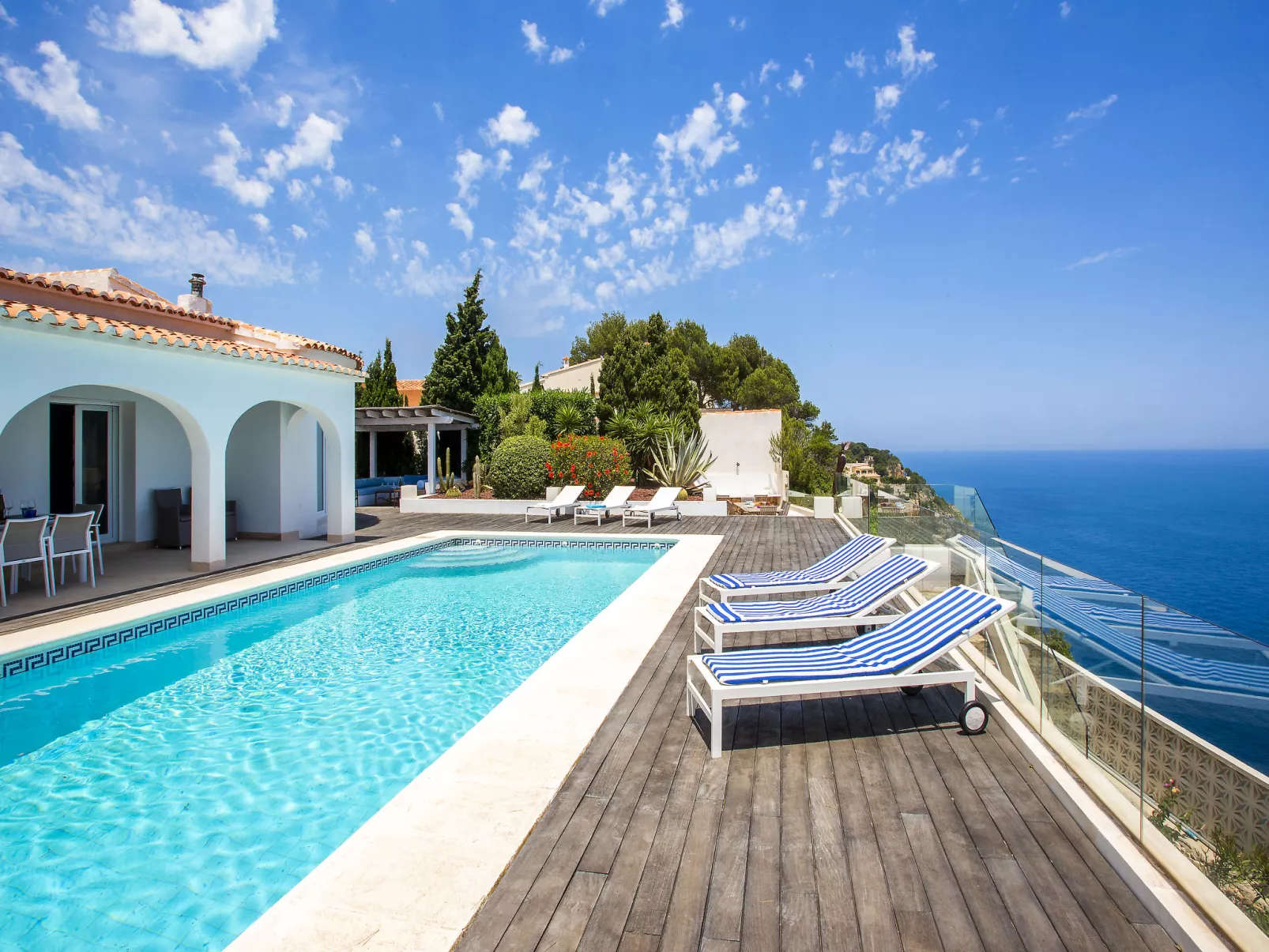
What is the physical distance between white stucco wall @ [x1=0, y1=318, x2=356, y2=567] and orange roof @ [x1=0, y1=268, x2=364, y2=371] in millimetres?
329

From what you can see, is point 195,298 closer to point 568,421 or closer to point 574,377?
point 568,421

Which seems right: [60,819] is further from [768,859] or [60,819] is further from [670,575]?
[670,575]

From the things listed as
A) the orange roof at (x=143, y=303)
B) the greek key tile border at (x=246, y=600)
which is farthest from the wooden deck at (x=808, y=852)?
the orange roof at (x=143, y=303)

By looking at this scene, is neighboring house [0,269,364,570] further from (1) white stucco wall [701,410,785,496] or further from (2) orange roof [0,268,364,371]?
(1) white stucco wall [701,410,785,496]

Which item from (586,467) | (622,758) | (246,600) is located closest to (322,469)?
(246,600)

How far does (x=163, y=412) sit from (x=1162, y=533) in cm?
8192

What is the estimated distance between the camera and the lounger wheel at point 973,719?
4.07 meters

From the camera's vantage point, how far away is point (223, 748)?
4.57 meters

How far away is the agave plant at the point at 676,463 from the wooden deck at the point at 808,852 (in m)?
15.7

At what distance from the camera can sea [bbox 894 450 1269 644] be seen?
36.0 metres

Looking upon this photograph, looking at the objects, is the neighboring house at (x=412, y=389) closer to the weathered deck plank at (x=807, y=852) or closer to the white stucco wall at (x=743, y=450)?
the white stucco wall at (x=743, y=450)

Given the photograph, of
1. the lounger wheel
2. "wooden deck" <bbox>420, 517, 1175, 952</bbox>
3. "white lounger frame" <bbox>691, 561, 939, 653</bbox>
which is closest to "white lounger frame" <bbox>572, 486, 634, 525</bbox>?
"white lounger frame" <bbox>691, 561, 939, 653</bbox>

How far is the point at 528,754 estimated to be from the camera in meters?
3.88

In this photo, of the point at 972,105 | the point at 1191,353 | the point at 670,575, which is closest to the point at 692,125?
the point at 972,105
